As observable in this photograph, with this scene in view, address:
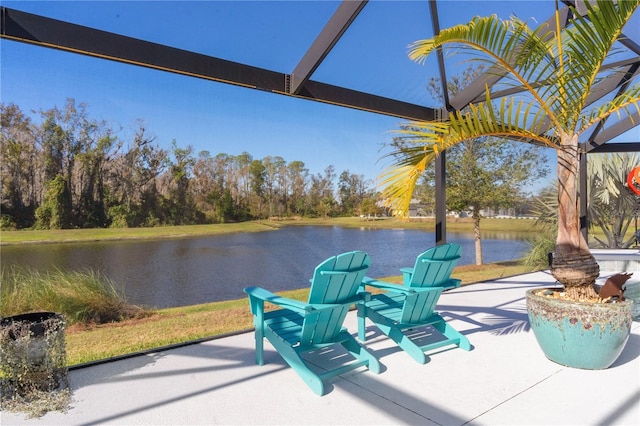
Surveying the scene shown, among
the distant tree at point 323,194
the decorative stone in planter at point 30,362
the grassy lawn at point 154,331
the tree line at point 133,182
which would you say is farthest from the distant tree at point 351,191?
the decorative stone in planter at point 30,362

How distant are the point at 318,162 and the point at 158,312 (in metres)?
3.65

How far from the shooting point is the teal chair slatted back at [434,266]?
2.77 metres

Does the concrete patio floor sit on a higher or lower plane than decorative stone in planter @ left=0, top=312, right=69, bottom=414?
lower

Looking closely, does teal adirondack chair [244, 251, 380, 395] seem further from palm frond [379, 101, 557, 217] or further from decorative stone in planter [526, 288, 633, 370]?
decorative stone in planter [526, 288, 633, 370]

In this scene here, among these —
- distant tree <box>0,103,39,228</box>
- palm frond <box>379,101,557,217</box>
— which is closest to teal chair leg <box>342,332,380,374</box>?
palm frond <box>379,101,557,217</box>

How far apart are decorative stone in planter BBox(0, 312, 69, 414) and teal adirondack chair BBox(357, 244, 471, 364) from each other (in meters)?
1.98

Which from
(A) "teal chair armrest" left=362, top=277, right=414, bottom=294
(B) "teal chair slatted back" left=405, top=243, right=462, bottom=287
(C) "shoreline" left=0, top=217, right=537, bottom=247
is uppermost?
(C) "shoreline" left=0, top=217, right=537, bottom=247

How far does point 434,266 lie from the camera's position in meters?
2.82

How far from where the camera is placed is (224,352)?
2932mm

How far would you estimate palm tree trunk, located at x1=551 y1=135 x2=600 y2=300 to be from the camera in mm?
2588

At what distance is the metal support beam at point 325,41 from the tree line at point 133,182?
309cm

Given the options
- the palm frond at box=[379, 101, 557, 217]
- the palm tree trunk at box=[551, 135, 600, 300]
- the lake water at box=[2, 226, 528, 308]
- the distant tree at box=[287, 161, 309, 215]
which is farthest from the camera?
the distant tree at box=[287, 161, 309, 215]

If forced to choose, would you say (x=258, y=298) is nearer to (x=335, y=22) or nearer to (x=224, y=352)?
(x=224, y=352)

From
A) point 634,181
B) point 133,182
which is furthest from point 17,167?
point 634,181
